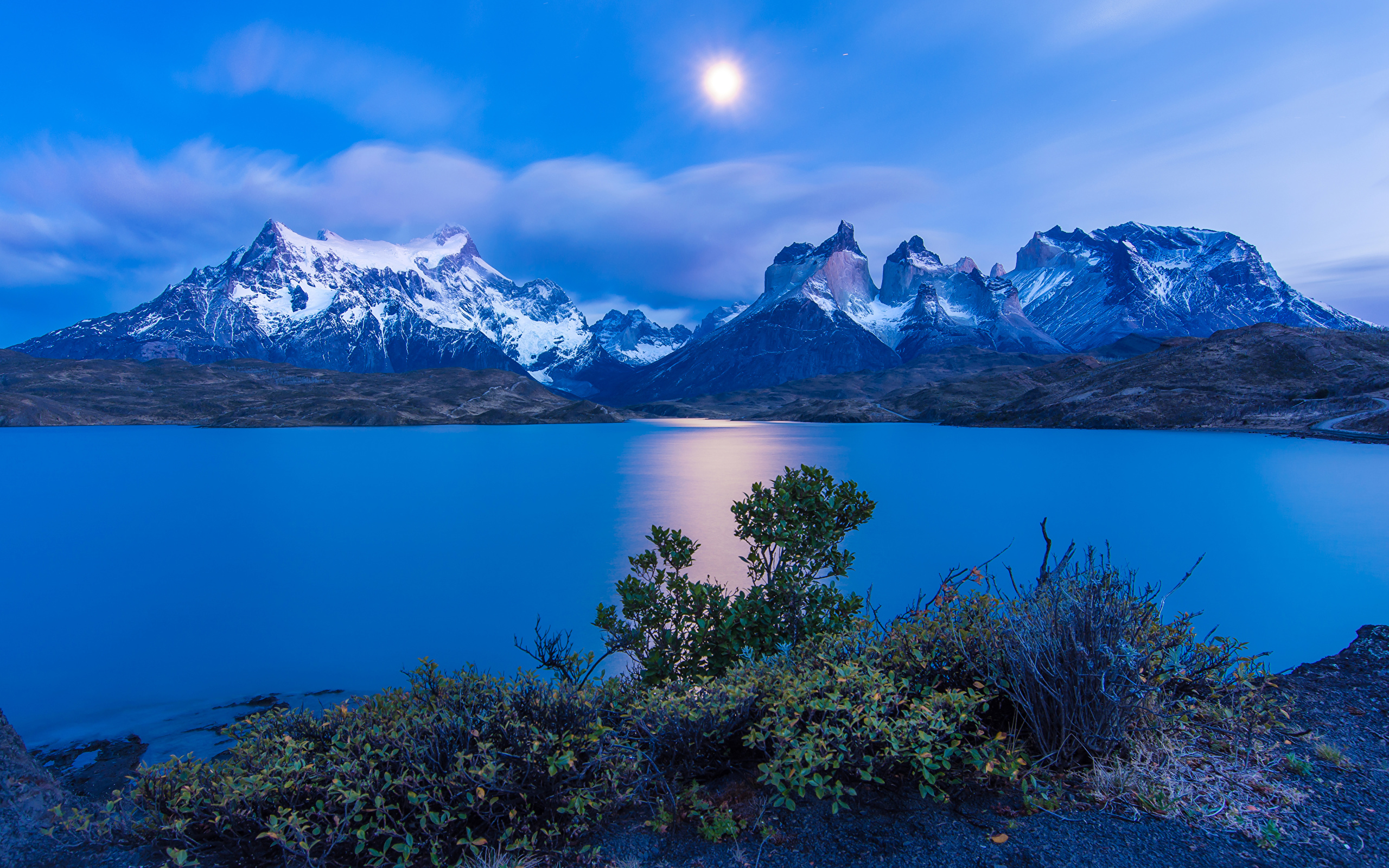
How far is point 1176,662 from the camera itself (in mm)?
Result: 8312

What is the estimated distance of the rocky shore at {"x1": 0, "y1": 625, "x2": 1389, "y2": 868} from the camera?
566 cm

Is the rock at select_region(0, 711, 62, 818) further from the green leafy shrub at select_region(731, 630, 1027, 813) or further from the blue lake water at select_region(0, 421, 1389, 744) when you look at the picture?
the green leafy shrub at select_region(731, 630, 1027, 813)

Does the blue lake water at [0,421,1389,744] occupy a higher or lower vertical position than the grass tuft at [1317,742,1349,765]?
lower

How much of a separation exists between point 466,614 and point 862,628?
15982 millimetres

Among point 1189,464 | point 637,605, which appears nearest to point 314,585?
point 637,605

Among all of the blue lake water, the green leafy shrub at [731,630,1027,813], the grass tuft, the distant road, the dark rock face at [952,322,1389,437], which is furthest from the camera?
the dark rock face at [952,322,1389,437]

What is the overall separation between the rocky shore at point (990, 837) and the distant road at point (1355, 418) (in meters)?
113

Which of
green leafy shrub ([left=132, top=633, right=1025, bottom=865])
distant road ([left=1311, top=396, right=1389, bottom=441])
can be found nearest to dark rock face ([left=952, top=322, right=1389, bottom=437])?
distant road ([left=1311, top=396, right=1389, bottom=441])

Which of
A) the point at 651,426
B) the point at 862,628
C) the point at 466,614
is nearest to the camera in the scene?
the point at 862,628

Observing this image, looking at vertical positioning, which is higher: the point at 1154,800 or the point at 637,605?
the point at 637,605

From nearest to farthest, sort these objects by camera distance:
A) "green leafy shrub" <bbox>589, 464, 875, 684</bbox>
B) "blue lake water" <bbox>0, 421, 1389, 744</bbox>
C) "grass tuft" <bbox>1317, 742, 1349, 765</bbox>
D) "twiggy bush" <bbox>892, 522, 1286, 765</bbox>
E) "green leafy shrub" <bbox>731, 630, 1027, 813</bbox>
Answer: "green leafy shrub" <bbox>731, 630, 1027, 813</bbox>, "twiggy bush" <bbox>892, 522, 1286, 765</bbox>, "grass tuft" <bbox>1317, 742, 1349, 765</bbox>, "green leafy shrub" <bbox>589, 464, 875, 684</bbox>, "blue lake water" <bbox>0, 421, 1389, 744</bbox>

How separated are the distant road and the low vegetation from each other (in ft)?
370

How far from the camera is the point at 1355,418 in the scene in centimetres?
9000

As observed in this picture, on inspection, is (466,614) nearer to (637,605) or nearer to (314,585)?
(314,585)
